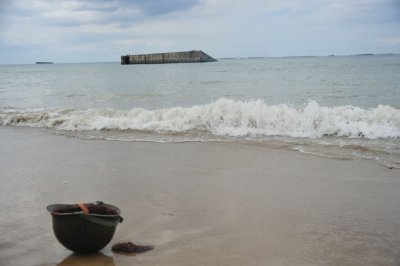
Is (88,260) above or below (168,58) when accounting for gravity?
below

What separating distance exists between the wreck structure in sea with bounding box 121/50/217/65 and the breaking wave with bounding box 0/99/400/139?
95.2 metres

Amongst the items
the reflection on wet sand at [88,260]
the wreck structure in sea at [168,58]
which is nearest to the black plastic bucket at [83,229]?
the reflection on wet sand at [88,260]

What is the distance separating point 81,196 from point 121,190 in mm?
553

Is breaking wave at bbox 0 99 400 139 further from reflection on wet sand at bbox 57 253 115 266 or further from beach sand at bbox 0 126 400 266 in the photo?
reflection on wet sand at bbox 57 253 115 266

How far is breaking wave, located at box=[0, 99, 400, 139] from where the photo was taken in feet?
33.7

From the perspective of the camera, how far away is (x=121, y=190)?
234 inches

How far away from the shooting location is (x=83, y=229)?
3688mm

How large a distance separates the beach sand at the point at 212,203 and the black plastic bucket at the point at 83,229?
0.13 metres

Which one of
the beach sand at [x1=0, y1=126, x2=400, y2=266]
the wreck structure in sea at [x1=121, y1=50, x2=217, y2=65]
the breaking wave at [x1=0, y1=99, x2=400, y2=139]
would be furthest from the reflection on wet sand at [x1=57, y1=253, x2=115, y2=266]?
the wreck structure in sea at [x1=121, y1=50, x2=217, y2=65]

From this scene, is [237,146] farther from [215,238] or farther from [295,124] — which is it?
[215,238]

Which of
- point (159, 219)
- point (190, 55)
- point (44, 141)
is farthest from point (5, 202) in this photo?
point (190, 55)

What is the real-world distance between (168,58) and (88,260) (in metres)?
107

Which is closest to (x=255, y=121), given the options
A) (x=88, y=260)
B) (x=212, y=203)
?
(x=212, y=203)

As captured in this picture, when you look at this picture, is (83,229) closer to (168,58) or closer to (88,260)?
(88,260)
